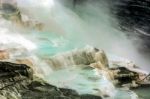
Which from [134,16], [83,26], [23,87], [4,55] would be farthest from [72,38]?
[134,16]

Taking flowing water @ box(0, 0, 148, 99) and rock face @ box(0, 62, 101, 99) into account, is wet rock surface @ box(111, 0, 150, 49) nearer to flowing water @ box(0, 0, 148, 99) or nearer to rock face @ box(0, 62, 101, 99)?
flowing water @ box(0, 0, 148, 99)

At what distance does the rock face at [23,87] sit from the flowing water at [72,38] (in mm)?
2307

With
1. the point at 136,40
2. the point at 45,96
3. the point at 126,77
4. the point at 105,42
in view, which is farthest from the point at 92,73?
the point at 136,40

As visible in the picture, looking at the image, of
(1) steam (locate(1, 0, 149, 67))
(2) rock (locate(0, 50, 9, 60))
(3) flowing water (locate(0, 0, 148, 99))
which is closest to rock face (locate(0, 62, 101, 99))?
(3) flowing water (locate(0, 0, 148, 99))

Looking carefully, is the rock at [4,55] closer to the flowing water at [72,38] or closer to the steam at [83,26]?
the flowing water at [72,38]

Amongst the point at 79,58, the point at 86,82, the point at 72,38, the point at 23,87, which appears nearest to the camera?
the point at 23,87

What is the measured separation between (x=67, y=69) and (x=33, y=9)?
10868mm

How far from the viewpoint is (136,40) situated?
3556cm

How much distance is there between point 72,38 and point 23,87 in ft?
38.5

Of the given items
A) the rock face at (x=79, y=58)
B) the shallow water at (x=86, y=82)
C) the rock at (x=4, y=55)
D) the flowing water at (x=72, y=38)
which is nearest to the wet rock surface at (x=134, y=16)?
the flowing water at (x=72, y=38)

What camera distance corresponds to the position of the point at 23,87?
1588 cm

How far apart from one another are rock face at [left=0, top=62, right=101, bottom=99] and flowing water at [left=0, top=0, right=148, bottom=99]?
231cm

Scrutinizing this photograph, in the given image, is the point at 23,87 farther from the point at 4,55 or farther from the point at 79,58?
the point at 79,58

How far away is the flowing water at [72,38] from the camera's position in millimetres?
19984
